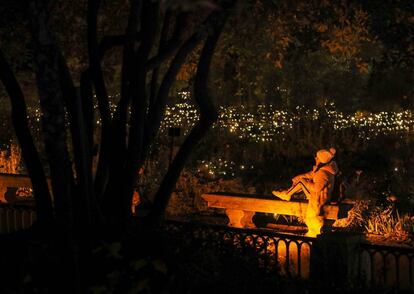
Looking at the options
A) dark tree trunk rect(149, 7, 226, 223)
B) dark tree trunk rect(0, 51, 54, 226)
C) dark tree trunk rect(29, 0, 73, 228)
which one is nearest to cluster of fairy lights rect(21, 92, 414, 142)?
dark tree trunk rect(149, 7, 226, 223)

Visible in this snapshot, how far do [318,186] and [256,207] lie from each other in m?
1.16

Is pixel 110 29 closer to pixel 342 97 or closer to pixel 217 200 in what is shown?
pixel 217 200

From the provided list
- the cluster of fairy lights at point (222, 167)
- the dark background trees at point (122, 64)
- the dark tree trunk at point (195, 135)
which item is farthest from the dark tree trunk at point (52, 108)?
the cluster of fairy lights at point (222, 167)

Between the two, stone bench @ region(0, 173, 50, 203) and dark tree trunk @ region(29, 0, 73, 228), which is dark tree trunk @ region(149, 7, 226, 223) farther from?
stone bench @ region(0, 173, 50, 203)

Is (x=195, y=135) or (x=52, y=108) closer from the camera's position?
(x=52, y=108)

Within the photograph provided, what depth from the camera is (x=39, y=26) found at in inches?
273

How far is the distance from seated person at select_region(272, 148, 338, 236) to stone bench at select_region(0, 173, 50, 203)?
206 inches

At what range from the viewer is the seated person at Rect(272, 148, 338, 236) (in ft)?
37.1

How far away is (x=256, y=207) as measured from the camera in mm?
11961

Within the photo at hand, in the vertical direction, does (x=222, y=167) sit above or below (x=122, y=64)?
below

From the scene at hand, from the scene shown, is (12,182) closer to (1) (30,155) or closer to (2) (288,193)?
(2) (288,193)

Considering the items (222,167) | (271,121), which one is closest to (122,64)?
(222,167)

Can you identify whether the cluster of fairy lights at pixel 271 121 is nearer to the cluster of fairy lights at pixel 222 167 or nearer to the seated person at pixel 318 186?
the cluster of fairy lights at pixel 222 167

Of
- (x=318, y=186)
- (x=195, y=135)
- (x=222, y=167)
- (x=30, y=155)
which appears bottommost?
(x=222, y=167)
